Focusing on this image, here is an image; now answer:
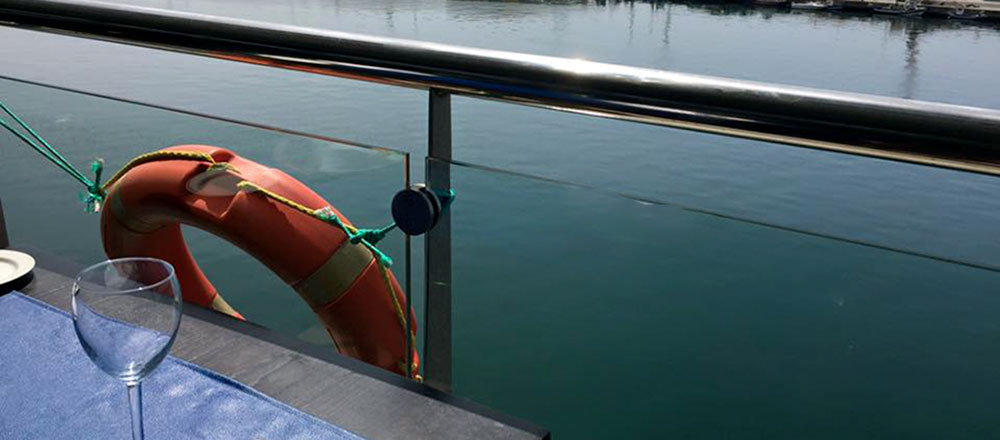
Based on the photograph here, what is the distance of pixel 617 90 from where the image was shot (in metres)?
1.02

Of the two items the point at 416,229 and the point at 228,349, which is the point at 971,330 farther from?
the point at 228,349

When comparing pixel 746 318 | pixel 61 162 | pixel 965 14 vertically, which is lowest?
pixel 965 14

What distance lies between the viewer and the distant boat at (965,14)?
1554 inches

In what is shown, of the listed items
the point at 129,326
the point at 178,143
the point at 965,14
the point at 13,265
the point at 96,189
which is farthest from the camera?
the point at 965,14

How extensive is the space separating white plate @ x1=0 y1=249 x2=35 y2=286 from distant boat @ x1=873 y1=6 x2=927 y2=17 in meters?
45.2

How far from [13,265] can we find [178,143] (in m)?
0.53

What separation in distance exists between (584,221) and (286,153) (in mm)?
509

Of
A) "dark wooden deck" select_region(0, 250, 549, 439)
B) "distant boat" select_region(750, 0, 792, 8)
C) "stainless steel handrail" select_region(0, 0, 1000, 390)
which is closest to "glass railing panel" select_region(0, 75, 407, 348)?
"stainless steel handrail" select_region(0, 0, 1000, 390)

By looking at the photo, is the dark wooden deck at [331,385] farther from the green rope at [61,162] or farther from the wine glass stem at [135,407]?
the green rope at [61,162]

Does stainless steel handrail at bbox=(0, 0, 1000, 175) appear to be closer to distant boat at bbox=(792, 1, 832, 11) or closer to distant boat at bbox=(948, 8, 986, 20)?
distant boat at bbox=(948, 8, 986, 20)

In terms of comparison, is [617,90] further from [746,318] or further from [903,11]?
[903,11]

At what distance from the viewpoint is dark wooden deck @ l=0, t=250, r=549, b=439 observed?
98cm

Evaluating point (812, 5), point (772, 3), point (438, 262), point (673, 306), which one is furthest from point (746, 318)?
point (812, 5)

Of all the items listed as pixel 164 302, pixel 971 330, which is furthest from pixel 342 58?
pixel 971 330
